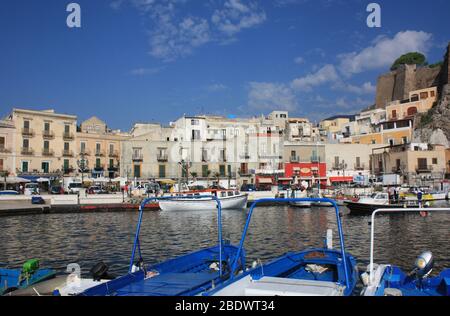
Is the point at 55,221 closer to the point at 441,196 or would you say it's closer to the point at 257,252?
the point at 257,252

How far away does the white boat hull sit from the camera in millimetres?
41250

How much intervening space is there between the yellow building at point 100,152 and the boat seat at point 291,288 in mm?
53726

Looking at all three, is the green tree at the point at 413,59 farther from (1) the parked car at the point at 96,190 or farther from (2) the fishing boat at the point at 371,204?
(1) the parked car at the point at 96,190

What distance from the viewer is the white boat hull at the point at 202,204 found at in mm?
41250

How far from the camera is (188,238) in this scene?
23.1 meters

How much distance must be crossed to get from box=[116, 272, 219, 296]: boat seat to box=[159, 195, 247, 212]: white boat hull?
102ft

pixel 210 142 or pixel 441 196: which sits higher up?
pixel 210 142

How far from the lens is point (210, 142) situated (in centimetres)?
6600

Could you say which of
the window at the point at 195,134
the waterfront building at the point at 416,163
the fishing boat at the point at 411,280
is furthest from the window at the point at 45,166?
the fishing boat at the point at 411,280

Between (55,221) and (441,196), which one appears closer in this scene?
(55,221)

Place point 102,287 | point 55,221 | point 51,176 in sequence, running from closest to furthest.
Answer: point 102,287, point 55,221, point 51,176

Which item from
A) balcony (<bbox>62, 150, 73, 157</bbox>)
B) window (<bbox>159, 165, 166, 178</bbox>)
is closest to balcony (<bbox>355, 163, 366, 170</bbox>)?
window (<bbox>159, 165, 166, 178</bbox>)
